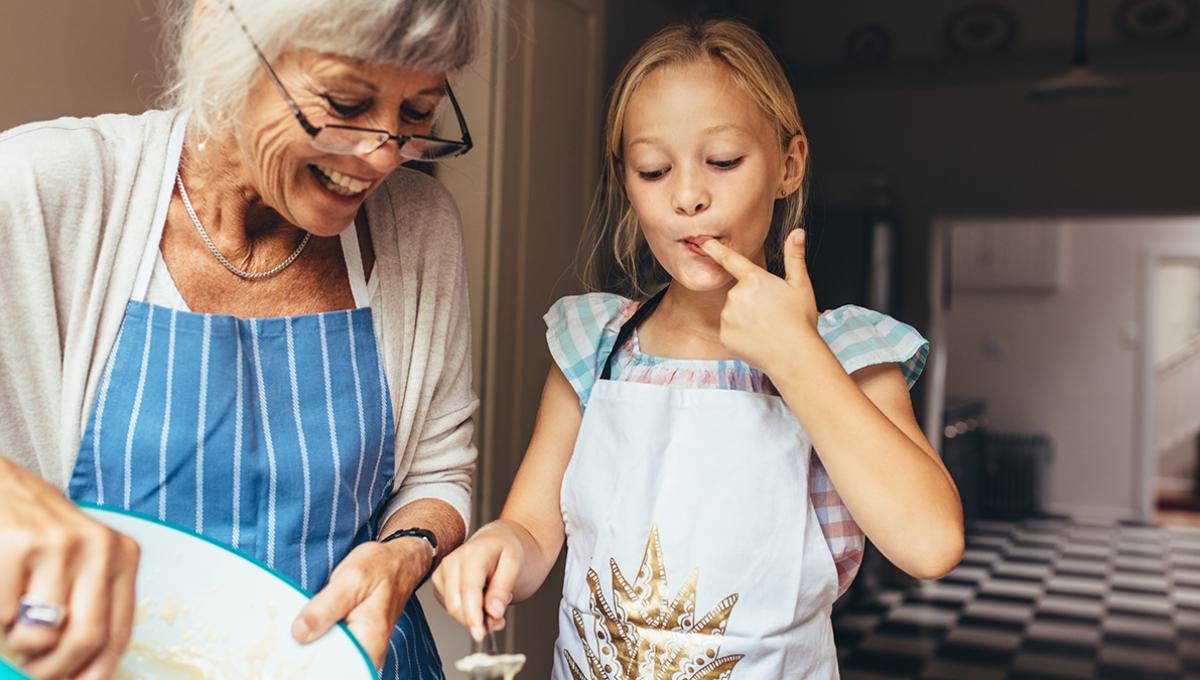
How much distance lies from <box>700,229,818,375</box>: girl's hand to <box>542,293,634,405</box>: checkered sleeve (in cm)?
23

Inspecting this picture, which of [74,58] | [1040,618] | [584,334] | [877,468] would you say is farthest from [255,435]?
[1040,618]

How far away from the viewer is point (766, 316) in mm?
970

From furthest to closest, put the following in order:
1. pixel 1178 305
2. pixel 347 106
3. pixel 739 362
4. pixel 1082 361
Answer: pixel 1178 305 → pixel 1082 361 → pixel 739 362 → pixel 347 106

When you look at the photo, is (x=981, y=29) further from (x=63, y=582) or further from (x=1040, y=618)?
(x=63, y=582)

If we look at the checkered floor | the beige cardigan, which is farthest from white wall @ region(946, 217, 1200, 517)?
the beige cardigan

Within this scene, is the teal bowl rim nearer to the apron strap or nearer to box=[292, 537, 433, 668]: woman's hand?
box=[292, 537, 433, 668]: woman's hand

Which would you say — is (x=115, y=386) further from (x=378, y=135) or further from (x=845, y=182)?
(x=845, y=182)

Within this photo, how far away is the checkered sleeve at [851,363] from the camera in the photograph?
1.06 metres

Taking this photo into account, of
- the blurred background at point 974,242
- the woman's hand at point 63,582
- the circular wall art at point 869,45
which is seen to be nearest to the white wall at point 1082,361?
the blurred background at point 974,242

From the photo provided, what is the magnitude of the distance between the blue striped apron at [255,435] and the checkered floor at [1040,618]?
150 inches

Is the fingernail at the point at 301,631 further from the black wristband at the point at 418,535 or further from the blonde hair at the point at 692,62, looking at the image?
the blonde hair at the point at 692,62

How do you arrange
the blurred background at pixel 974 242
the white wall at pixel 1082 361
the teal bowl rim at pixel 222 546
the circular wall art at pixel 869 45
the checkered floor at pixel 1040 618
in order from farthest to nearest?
the white wall at pixel 1082 361
the circular wall art at pixel 869 45
the checkered floor at pixel 1040 618
the blurred background at pixel 974 242
the teal bowl rim at pixel 222 546

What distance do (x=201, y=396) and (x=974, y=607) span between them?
5.53m

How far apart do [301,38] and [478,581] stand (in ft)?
1.60
